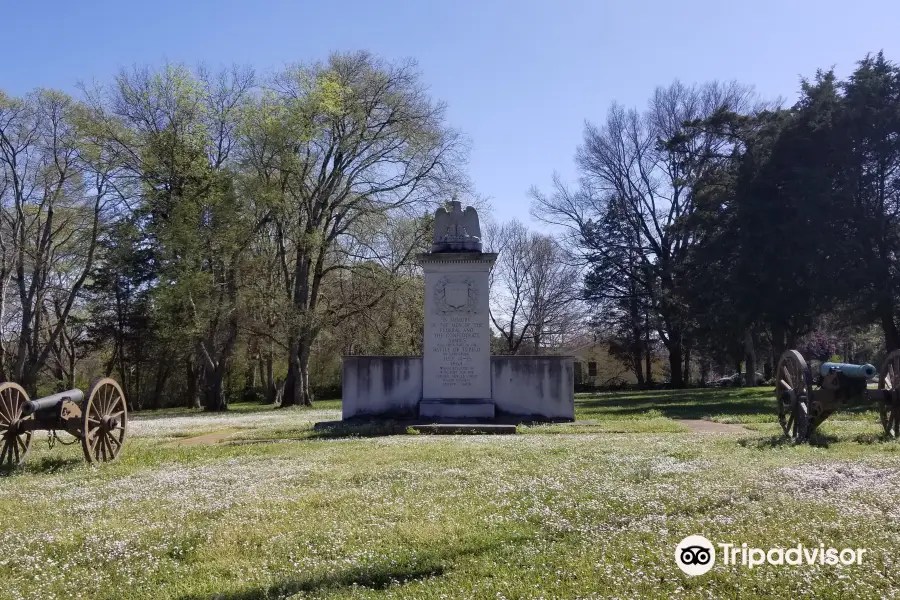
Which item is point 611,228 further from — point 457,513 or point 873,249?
point 457,513

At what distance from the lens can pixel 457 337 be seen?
16.4m

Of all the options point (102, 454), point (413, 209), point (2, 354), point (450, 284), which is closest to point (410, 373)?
point (450, 284)

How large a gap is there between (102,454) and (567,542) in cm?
813

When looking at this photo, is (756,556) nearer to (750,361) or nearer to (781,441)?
(781,441)

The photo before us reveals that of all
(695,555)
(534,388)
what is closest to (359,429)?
(534,388)

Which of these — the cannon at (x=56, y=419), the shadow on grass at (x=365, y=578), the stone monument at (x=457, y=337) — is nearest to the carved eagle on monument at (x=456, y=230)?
the stone monument at (x=457, y=337)

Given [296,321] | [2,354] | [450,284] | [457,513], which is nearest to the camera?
→ [457,513]

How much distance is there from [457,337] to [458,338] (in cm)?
4

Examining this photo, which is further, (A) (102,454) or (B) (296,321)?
(B) (296,321)

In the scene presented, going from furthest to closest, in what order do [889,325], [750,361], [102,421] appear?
[750,361]
[889,325]
[102,421]

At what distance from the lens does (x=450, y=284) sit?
16484 millimetres

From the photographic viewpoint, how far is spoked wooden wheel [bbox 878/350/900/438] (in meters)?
10.9

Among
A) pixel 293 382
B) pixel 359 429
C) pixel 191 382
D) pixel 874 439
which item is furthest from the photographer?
pixel 191 382

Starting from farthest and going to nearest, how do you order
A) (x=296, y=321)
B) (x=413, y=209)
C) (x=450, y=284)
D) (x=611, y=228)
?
1. (x=611, y=228)
2. (x=413, y=209)
3. (x=296, y=321)
4. (x=450, y=284)
